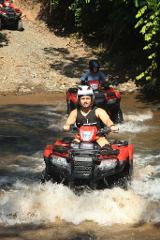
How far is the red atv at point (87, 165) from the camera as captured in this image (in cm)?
827

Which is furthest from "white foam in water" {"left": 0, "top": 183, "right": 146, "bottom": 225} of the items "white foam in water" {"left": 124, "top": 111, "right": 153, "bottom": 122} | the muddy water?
"white foam in water" {"left": 124, "top": 111, "right": 153, "bottom": 122}

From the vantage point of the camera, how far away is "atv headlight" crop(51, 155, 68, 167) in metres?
8.37

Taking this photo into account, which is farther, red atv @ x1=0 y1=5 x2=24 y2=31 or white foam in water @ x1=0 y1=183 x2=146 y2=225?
red atv @ x1=0 y1=5 x2=24 y2=31

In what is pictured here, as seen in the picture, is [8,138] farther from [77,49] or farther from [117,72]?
[77,49]

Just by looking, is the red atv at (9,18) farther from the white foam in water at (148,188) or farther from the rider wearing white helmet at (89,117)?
the rider wearing white helmet at (89,117)

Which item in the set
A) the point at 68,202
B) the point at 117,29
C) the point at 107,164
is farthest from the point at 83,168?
the point at 117,29

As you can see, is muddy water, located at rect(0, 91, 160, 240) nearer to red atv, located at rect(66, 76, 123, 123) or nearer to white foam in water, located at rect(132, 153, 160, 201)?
white foam in water, located at rect(132, 153, 160, 201)

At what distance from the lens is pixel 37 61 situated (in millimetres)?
25094

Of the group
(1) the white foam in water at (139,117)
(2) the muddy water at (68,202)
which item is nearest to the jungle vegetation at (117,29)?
(1) the white foam in water at (139,117)

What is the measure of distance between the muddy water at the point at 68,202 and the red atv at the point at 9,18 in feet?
53.5

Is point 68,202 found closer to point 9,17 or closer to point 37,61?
point 37,61

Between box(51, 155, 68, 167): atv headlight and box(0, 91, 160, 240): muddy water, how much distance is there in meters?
0.35

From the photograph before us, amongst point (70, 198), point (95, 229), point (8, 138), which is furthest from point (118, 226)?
point (8, 138)

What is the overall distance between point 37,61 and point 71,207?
57.5 ft
